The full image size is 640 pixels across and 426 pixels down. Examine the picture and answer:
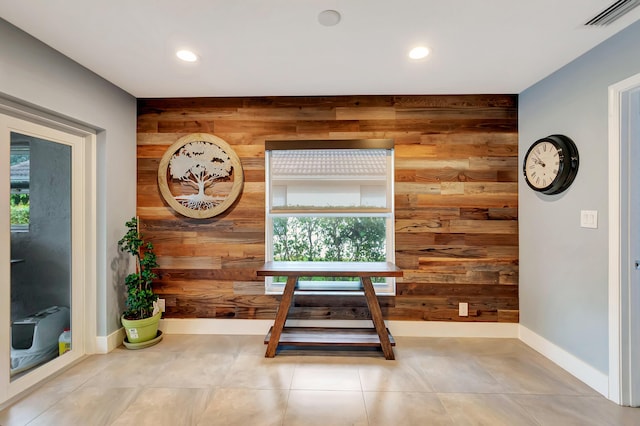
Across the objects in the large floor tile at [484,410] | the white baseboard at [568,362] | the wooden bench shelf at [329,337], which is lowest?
the large floor tile at [484,410]

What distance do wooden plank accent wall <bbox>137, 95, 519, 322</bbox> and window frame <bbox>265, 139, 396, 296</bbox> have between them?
0.07 metres

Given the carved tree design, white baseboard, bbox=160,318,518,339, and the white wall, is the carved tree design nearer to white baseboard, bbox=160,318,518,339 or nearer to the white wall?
the white wall

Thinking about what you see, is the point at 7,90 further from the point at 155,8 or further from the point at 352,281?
the point at 352,281

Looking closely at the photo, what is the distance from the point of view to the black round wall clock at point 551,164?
2160mm

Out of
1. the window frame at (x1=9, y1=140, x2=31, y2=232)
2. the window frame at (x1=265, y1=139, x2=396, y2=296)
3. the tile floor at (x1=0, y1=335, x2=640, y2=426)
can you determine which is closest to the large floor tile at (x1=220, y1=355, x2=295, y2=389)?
the tile floor at (x1=0, y1=335, x2=640, y2=426)

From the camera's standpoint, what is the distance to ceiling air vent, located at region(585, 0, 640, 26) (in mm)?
1550

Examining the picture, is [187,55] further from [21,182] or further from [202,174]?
[21,182]

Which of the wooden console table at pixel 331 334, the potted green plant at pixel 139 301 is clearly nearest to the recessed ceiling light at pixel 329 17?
the wooden console table at pixel 331 334

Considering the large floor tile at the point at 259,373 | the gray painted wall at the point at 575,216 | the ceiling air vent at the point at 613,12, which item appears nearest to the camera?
the ceiling air vent at the point at 613,12

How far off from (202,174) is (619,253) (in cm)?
329

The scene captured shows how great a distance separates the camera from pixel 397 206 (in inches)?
112

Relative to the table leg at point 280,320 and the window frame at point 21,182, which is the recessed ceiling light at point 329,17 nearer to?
the table leg at point 280,320

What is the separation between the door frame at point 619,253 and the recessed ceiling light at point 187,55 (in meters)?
2.84

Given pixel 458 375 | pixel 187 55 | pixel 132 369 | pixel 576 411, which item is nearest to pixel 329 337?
pixel 458 375
